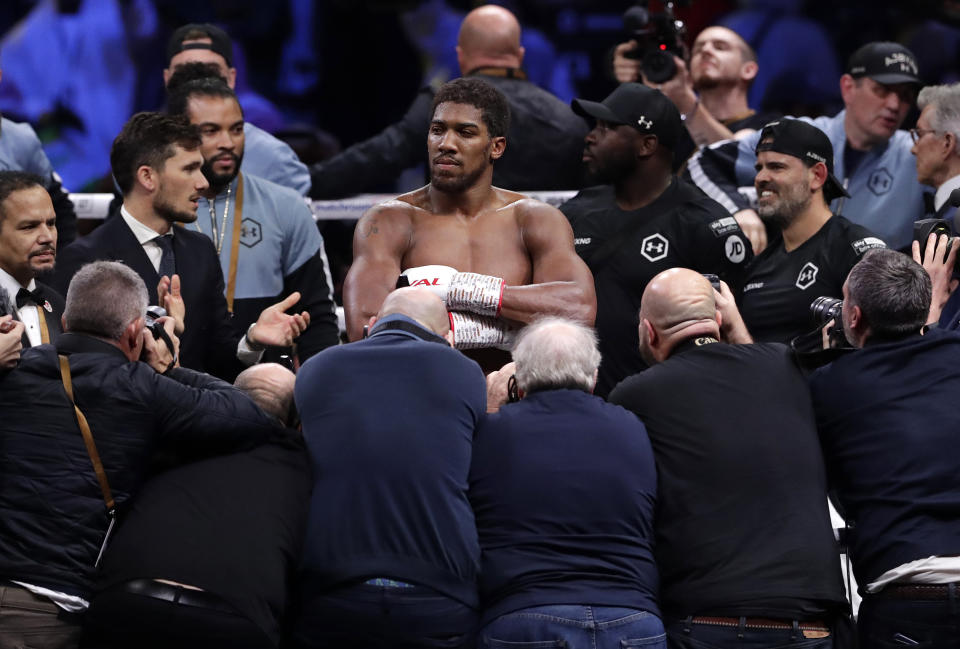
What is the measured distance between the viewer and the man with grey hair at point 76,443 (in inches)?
128

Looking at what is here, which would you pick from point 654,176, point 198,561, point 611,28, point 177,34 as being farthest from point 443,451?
point 611,28

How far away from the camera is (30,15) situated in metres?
7.88

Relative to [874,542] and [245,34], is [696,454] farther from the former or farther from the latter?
[245,34]

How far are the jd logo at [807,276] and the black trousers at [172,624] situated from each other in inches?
93.7

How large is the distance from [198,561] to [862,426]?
170 cm

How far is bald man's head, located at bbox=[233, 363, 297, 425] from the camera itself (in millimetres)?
3625

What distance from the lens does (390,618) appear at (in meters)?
3.20

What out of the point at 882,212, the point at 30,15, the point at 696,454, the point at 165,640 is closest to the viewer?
the point at 165,640

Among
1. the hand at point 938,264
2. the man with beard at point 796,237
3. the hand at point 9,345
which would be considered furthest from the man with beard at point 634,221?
the hand at point 9,345

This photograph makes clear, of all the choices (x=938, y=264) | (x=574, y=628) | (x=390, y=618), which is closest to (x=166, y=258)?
(x=390, y=618)

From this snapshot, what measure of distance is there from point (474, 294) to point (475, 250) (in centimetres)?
26

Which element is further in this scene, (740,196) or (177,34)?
(177,34)

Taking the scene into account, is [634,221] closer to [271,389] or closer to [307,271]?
[307,271]

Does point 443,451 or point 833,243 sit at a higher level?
point 833,243
